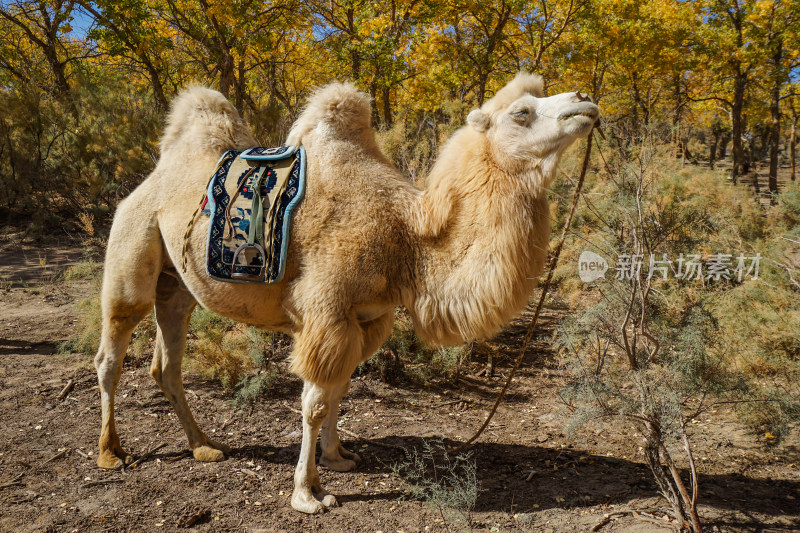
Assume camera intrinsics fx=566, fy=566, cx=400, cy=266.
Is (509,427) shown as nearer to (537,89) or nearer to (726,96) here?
(537,89)

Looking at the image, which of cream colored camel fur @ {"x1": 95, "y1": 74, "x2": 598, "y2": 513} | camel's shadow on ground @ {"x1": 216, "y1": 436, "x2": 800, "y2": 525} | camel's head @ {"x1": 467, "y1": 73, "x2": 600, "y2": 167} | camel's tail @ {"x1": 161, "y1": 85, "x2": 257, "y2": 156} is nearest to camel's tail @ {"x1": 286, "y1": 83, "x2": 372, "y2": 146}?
cream colored camel fur @ {"x1": 95, "y1": 74, "x2": 598, "y2": 513}

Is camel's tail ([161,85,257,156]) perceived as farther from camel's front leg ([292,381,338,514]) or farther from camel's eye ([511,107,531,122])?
camel's eye ([511,107,531,122])

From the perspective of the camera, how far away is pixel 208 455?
170 inches

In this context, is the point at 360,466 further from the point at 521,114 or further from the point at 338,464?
the point at 521,114

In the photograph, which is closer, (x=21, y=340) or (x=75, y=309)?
(x=21, y=340)

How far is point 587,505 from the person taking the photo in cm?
363

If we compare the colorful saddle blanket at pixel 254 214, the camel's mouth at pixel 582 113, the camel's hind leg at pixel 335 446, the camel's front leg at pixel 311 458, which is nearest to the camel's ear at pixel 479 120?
the camel's mouth at pixel 582 113

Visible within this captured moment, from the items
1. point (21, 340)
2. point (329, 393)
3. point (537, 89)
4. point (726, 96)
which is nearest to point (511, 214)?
point (537, 89)

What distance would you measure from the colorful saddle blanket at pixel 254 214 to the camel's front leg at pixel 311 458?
772 millimetres

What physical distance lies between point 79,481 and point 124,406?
1.30 meters

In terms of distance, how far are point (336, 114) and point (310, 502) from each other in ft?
8.26

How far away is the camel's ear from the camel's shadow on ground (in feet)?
6.69

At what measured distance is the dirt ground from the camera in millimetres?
3533

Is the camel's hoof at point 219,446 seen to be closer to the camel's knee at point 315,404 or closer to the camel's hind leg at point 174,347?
the camel's hind leg at point 174,347
